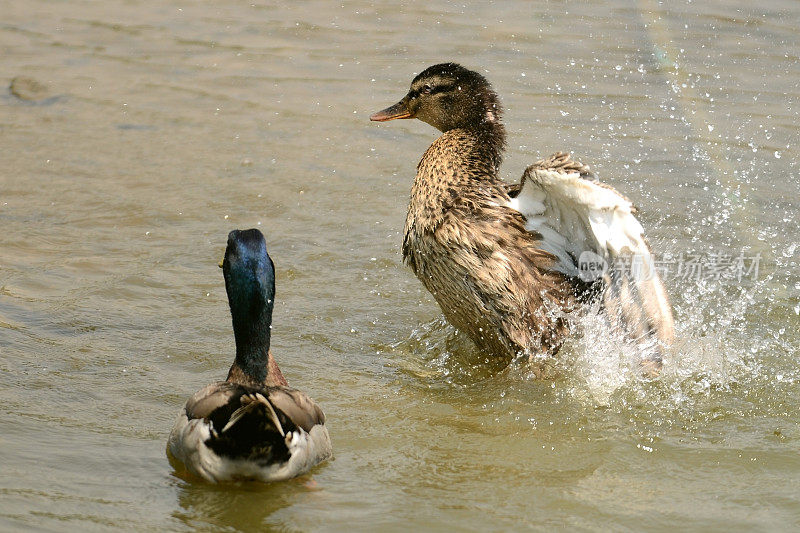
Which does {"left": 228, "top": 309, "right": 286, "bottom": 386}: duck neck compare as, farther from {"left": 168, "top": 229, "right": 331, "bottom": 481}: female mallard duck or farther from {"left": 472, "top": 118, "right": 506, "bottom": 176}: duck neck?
{"left": 472, "top": 118, "right": 506, "bottom": 176}: duck neck

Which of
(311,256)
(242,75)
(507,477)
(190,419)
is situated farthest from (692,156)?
(190,419)

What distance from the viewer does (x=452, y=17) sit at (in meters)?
11.5

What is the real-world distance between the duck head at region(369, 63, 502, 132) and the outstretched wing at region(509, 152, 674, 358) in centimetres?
59

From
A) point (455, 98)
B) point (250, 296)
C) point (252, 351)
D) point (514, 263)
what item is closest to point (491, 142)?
point (455, 98)

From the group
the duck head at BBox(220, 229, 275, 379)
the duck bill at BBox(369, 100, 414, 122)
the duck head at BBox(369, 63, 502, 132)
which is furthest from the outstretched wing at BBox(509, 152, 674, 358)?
the duck head at BBox(220, 229, 275, 379)

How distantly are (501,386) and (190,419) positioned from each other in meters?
1.81

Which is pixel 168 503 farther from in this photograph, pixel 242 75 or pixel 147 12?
pixel 147 12

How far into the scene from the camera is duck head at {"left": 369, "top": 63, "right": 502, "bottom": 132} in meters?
6.24

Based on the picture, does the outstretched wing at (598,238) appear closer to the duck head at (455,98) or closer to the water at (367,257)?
the water at (367,257)

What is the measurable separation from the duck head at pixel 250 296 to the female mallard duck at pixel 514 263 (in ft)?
3.82

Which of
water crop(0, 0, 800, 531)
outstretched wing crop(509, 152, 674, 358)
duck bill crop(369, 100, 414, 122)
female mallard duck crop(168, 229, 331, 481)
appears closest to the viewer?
female mallard duck crop(168, 229, 331, 481)

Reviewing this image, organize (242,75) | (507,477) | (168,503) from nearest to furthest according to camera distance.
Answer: (168,503), (507,477), (242,75)

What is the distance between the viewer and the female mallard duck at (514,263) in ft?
18.4

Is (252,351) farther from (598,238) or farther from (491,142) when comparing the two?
(491,142)
